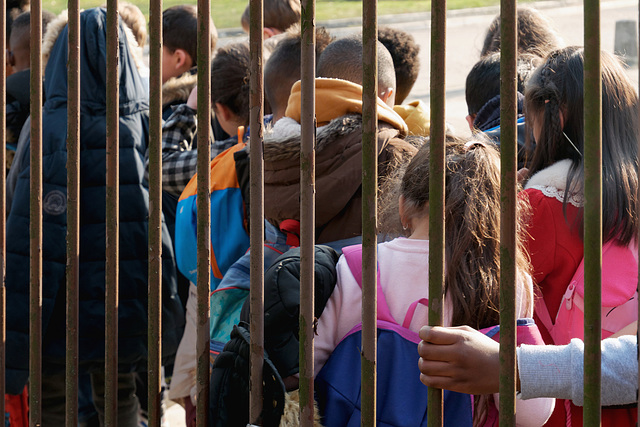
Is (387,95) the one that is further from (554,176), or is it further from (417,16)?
(417,16)

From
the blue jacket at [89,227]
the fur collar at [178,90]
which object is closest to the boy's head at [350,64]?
→ the blue jacket at [89,227]

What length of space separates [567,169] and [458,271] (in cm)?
50

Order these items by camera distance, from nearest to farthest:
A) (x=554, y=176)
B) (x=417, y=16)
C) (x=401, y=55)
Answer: (x=554, y=176)
(x=401, y=55)
(x=417, y=16)

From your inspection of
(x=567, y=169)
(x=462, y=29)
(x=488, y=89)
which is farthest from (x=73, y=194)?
(x=462, y=29)

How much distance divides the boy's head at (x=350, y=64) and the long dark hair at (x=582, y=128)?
63cm

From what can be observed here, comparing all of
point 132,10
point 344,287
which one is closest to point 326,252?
point 344,287

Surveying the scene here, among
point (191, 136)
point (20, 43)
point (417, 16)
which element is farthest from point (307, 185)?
point (417, 16)

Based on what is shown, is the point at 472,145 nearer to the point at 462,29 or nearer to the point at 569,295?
the point at 569,295

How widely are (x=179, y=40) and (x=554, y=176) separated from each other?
228 cm

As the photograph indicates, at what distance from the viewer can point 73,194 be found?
1784 mm

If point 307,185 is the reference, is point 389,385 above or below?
below

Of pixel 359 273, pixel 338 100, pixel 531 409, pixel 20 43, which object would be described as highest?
pixel 20 43

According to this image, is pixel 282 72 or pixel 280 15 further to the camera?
pixel 280 15

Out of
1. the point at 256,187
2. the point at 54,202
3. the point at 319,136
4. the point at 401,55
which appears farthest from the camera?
the point at 401,55
